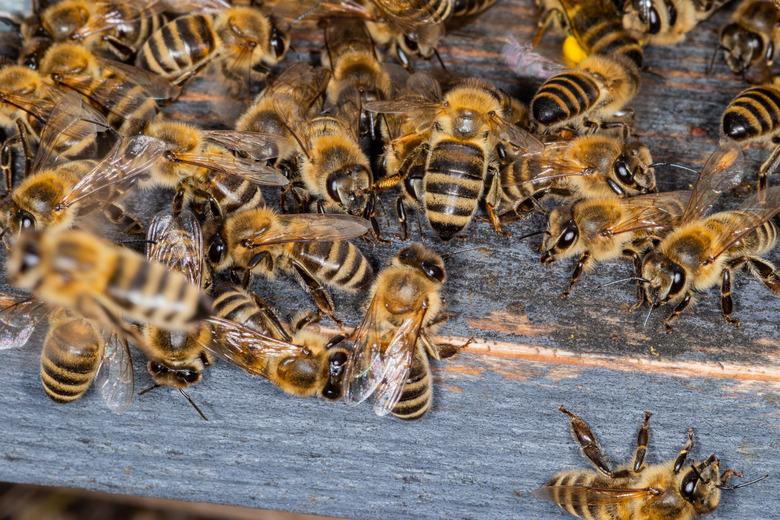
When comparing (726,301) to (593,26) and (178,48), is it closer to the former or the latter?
(593,26)

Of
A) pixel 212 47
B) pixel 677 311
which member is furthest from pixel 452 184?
pixel 212 47

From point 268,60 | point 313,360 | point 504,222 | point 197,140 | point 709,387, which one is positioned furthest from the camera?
point 268,60

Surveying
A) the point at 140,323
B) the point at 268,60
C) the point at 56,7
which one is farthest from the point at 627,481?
the point at 56,7

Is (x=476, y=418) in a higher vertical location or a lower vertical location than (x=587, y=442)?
lower

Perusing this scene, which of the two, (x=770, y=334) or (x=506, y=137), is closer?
(x=770, y=334)

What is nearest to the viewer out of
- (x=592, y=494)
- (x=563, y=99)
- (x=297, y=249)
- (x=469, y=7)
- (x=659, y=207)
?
(x=592, y=494)

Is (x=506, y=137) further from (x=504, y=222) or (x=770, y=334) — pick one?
(x=770, y=334)
